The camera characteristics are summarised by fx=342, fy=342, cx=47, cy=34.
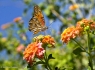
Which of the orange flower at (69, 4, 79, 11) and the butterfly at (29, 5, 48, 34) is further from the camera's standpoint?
the orange flower at (69, 4, 79, 11)

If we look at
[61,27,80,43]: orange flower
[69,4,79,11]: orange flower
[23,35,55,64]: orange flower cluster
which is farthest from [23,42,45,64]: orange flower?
[69,4,79,11]: orange flower

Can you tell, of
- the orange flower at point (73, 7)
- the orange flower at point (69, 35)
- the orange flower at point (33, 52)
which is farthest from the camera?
the orange flower at point (73, 7)

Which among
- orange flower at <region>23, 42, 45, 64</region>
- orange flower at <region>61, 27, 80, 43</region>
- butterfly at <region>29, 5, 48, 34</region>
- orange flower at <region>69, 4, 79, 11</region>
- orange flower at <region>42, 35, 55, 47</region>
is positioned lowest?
orange flower at <region>23, 42, 45, 64</region>

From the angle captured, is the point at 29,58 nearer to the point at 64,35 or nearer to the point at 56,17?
the point at 64,35

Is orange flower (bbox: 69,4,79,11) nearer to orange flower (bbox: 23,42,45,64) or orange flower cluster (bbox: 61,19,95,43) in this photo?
orange flower cluster (bbox: 61,19,95,43)

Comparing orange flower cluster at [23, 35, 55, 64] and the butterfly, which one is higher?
the butterfly

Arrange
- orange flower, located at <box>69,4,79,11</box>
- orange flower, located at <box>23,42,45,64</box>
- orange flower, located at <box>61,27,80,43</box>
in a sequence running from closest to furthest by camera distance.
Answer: orange flower, located at <box>23,42,45,64</box> → orange flower, located at <box>61,27,80,43</box> → orange flower, located at <box>69,4,79,11</box>

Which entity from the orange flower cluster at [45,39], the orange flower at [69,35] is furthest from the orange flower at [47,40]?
the orange flower at [69,35]

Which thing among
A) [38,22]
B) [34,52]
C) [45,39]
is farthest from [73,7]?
[34,52]

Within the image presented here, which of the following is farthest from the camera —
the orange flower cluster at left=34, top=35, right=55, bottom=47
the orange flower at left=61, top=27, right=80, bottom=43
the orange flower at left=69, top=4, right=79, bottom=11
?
the orange flower at left=69, top=4, right=79, bottom=11

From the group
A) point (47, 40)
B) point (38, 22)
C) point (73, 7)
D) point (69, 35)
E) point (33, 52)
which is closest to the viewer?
point (33, 52)

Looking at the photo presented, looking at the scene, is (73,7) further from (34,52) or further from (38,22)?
(34,52)

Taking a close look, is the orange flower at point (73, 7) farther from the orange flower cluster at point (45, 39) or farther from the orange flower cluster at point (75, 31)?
the orange flower cluster at point (45, 39)
